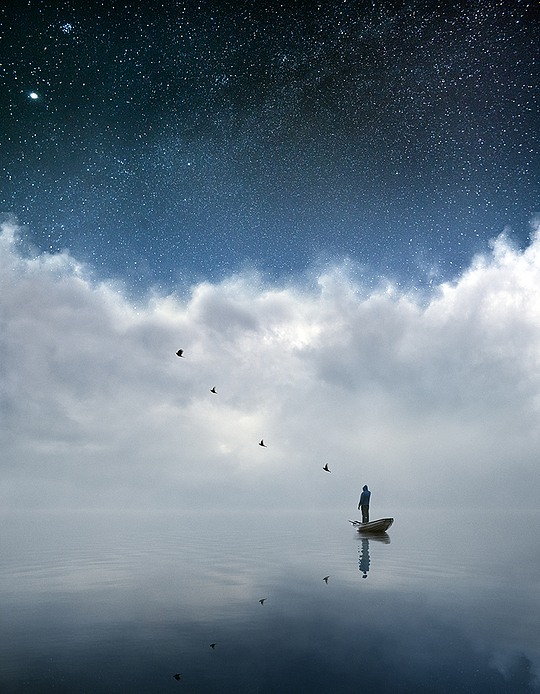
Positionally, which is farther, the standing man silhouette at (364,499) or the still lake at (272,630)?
the standing man silhouette at (364,499)

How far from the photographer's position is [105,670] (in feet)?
32.0

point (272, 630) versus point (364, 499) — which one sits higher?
point (364, 499)

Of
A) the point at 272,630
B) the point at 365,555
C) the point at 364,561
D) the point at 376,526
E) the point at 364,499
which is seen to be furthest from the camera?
the point at 364,499

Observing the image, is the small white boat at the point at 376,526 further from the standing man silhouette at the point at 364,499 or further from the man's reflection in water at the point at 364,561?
the man's reflection in water at the point at 364,561

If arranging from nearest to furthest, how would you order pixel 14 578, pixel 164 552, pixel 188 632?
pixel 188 632 < pixel 14 578 < pixel 164 552

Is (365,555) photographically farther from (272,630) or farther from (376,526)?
(272,630)

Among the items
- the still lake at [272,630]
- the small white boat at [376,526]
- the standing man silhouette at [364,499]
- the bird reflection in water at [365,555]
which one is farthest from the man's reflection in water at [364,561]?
the standing man silhouette at [364,499]

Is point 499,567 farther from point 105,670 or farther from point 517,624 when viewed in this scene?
point 105,670

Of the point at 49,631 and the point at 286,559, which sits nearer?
the point at 49,631

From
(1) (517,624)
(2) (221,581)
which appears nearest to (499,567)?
(1) (517,624)

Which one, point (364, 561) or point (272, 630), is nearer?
point (272, 630)

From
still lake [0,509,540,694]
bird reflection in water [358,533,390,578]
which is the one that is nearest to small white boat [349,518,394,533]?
bird reflection in water [358,533,390,578]

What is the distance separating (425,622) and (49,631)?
36.0 feet

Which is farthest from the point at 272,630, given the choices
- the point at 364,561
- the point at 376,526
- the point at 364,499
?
the point at 364,499
